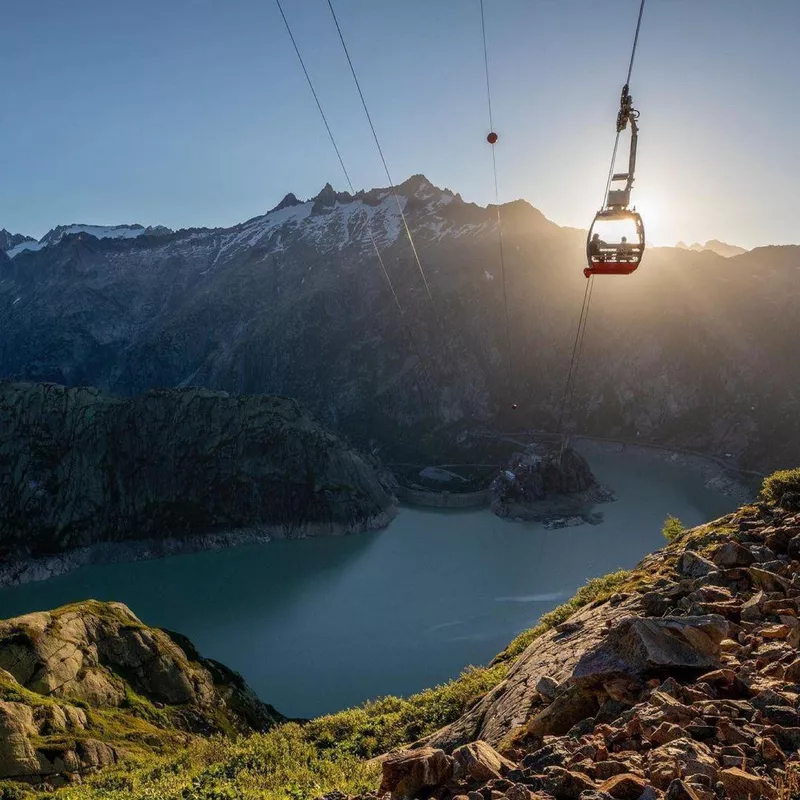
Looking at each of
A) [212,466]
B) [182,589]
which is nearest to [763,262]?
[212,466]

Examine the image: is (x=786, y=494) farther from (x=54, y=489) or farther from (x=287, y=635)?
(x=54, y=489)

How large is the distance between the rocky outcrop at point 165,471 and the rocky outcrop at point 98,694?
5717 cm

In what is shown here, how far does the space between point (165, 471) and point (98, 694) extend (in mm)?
70882

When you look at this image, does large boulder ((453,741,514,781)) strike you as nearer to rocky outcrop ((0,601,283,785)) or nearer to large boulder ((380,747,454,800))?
large boulder ((380,747,454,800))

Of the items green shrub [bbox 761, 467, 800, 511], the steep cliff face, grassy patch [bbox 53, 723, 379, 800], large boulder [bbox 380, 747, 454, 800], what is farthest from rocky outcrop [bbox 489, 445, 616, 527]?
large boulder [bbox 380, 747, 454, 800]

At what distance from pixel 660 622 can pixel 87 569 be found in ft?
281

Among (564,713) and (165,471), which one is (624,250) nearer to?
(564,713)

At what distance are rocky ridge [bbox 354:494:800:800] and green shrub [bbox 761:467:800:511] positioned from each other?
1310 mm

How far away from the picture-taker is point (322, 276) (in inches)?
7840

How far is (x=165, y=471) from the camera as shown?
8850cm

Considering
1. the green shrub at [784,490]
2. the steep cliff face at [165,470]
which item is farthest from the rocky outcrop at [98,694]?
the steep cliff face at [165,470]

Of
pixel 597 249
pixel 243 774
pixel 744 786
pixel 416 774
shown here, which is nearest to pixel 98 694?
pixel 243 774

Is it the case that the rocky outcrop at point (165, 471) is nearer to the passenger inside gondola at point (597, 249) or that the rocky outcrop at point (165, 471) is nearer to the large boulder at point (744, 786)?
the passenger inside gondola at point (597, 249)

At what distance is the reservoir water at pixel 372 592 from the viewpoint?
50094 millimetres
